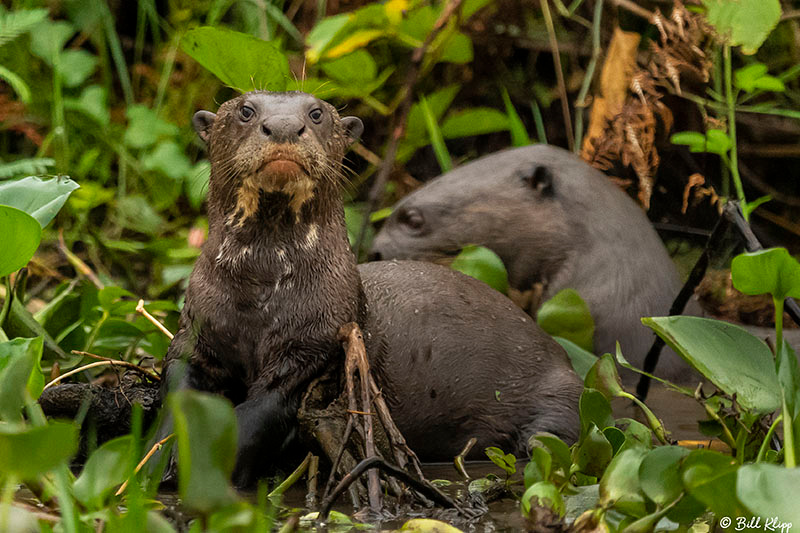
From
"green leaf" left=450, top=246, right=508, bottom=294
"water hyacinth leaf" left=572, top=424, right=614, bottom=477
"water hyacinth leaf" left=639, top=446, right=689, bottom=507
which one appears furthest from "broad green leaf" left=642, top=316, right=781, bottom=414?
"green leaf" left=450, top=246, right=508, bottom=294

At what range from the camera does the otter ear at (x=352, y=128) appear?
95.3 inches

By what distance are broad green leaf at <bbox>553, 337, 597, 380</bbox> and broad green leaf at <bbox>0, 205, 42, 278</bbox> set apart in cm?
142

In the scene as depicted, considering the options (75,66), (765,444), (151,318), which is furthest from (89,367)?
(75,66)

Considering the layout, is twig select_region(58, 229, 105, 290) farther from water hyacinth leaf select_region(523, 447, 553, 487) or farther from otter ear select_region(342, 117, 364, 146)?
water hyacinth leaf select_region(523, 447, 553, 487)

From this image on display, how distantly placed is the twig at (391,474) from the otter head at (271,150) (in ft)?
1.98

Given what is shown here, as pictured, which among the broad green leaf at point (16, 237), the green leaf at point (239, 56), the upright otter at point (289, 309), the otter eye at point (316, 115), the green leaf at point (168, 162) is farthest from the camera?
the green leaf at point (168, 162)

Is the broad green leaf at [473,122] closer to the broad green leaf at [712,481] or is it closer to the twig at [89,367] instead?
the twig at [89,367]

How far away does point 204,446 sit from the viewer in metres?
1.24

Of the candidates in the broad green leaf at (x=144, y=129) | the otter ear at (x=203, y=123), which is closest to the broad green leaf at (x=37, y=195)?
the otter ear at (x=203, y=123)

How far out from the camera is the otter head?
2.09 m

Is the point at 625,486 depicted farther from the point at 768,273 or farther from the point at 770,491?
the point at 768,273

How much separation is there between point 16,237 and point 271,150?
0.49 metres

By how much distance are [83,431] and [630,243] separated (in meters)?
1.84

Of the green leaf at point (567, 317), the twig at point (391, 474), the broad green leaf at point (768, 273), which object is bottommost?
the green leaf at point (567, 317)
